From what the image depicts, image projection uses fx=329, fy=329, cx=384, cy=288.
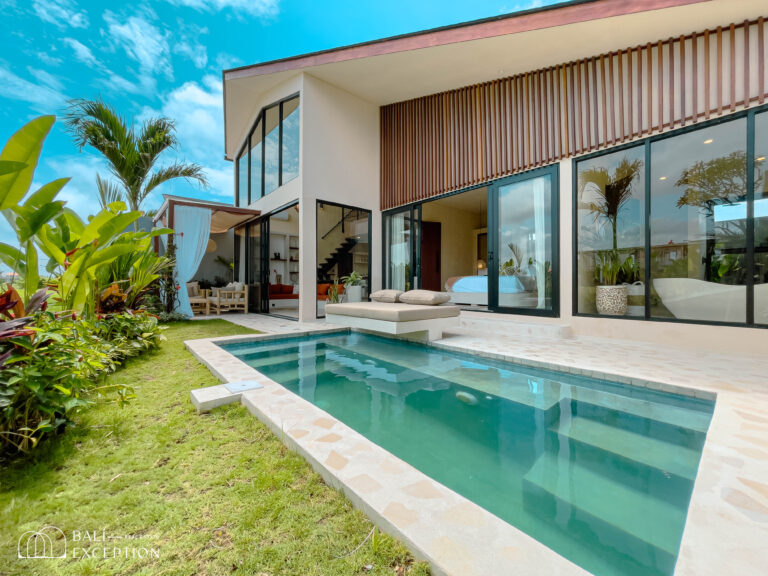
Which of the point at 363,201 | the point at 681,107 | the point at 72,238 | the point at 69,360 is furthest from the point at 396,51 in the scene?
the point at 69,360

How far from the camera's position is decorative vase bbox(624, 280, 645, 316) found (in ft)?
15.9

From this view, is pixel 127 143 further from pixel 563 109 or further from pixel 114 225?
pixel 563 109

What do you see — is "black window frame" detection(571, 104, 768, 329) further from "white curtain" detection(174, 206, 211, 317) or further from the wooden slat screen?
"white curtain" detection(174, 206, 211, 317)

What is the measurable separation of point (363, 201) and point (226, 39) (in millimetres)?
21203

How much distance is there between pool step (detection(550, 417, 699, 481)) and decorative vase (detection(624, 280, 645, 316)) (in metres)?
3.43

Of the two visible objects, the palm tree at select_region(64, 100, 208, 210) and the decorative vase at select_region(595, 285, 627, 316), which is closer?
the decorative vase at select_region(595, 285, 627, 316)

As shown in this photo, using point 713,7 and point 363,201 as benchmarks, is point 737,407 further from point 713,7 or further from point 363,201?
point 363,201

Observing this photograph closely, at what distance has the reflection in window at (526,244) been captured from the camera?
5.68m

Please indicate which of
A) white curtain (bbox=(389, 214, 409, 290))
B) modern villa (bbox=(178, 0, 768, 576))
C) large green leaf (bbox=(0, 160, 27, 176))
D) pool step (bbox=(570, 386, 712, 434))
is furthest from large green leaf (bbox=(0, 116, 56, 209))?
white curtain (bbox=(389, 214, 409, 290))

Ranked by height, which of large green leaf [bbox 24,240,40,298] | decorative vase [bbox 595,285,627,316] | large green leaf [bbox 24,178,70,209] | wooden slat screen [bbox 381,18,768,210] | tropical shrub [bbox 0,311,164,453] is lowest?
tropical shrub [bbox 0,311,164,453]

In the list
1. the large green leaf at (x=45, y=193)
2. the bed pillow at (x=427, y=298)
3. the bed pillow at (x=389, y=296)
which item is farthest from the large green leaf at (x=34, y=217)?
the bed pillow at (x=389, y=296)

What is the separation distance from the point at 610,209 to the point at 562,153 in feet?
3.91

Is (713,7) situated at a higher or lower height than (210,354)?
higher

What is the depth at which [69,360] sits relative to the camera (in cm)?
191
